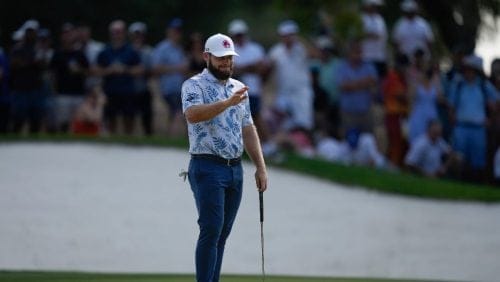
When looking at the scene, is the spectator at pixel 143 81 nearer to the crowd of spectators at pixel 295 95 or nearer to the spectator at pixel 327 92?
the crowd of spectators at pixel 295 95

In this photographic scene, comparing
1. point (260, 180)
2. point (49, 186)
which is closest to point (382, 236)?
point (49, 186)

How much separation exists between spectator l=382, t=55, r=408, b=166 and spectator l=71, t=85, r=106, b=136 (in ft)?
13.9

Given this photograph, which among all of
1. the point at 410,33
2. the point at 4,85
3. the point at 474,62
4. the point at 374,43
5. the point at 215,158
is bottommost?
the point at 215,158

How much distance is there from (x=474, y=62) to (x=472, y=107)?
0.64 meters

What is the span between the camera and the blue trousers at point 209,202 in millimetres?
12594

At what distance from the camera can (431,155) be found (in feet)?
79.0

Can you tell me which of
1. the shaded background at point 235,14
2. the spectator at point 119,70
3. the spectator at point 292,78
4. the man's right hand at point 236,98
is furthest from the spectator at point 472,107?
the man's right hand at point 236,98

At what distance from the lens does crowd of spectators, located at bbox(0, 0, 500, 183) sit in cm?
2355

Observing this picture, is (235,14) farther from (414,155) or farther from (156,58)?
(414,155)

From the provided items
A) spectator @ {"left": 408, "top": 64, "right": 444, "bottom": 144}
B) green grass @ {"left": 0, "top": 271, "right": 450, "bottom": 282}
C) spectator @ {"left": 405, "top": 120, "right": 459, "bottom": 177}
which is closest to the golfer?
green grass @ {"left": 0, "top": 271, "right": 450, "bottom": 282}

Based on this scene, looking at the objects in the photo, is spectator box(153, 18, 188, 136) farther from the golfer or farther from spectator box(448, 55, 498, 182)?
the golfer

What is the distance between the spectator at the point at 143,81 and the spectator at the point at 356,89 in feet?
9.43

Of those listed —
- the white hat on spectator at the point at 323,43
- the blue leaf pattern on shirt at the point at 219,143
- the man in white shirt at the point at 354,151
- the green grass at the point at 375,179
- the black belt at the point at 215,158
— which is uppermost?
the white hat on spectator at the point at 323,43

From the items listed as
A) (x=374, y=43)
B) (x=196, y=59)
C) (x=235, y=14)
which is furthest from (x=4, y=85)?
(x=235, y=14)
